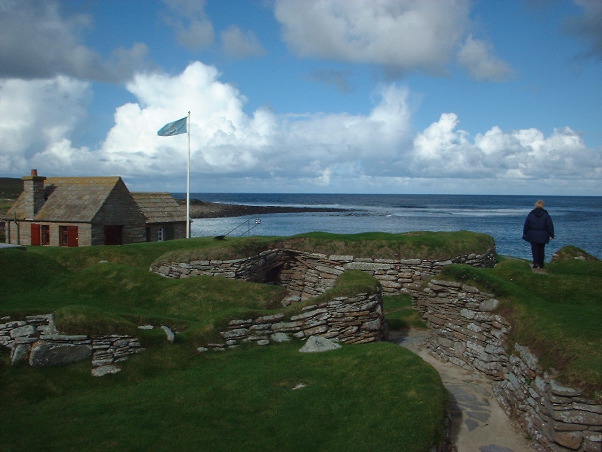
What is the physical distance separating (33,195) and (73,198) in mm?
2951

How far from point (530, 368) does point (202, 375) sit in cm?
773

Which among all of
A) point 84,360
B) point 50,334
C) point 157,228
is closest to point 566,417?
point 84,360

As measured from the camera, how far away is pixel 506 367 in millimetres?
12344

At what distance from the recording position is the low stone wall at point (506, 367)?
359 inches

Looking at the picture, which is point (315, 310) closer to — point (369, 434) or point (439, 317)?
point (439, 317)

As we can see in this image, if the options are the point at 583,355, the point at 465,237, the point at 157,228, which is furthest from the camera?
the point at 157,228

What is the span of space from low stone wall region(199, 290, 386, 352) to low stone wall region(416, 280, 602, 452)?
2.18 m

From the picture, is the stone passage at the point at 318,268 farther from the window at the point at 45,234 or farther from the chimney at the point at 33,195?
the chimney at the point at 33,195

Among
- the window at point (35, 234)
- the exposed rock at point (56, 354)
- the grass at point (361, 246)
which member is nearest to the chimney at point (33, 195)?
the window at point (35, 234)

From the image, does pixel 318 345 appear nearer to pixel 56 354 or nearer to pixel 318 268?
pixel 56 354

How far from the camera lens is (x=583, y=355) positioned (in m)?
10.3

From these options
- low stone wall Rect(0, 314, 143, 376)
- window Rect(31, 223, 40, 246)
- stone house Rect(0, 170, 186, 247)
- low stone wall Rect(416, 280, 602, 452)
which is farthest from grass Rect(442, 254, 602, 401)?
window Rect(31, 223, 40, 246)

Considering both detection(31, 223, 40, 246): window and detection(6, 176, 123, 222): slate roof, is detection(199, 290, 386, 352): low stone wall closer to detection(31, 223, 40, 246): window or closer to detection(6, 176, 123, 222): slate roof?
detection(6, 176, 123, 222): slate roof

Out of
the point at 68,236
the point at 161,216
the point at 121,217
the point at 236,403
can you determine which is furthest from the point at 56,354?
the point at 161,216
